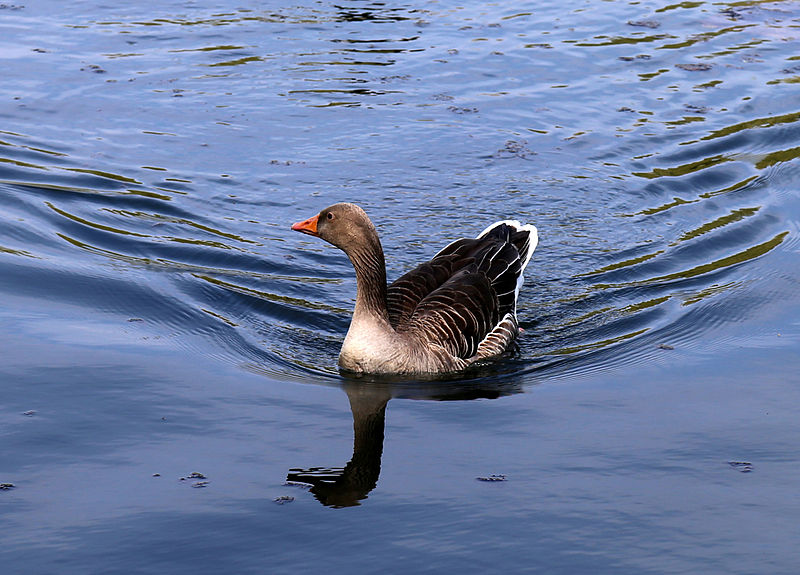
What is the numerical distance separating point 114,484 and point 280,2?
46.2 ft

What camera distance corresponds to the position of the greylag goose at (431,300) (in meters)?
9.38

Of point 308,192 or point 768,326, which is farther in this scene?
point 308,192

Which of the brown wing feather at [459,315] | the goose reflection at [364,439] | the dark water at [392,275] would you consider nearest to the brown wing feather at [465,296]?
the brown wing feather at [459,315]

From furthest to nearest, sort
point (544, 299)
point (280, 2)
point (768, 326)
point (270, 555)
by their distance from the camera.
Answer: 1. point (280, 2)
2. point (544, 299)
3. point (768, 326)
4. point (270, 555)

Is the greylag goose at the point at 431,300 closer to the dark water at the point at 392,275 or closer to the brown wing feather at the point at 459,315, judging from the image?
the brown wing feather at the point at 459,315

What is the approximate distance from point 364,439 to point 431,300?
2.57 meters

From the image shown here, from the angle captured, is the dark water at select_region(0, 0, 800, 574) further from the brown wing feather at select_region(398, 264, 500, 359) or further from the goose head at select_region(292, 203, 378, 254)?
the goose head at select_region(292, 203, 378, 254)

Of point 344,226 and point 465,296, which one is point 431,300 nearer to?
point 465,296

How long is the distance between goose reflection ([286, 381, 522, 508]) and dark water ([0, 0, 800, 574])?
3 centimetres

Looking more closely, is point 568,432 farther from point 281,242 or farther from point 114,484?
point 281,242

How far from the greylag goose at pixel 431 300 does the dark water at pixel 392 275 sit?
12.1 inches

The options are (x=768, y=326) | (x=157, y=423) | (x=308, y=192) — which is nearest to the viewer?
(x=157, y=423)

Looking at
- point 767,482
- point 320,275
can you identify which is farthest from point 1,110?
point 767,482

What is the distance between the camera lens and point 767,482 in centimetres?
742
